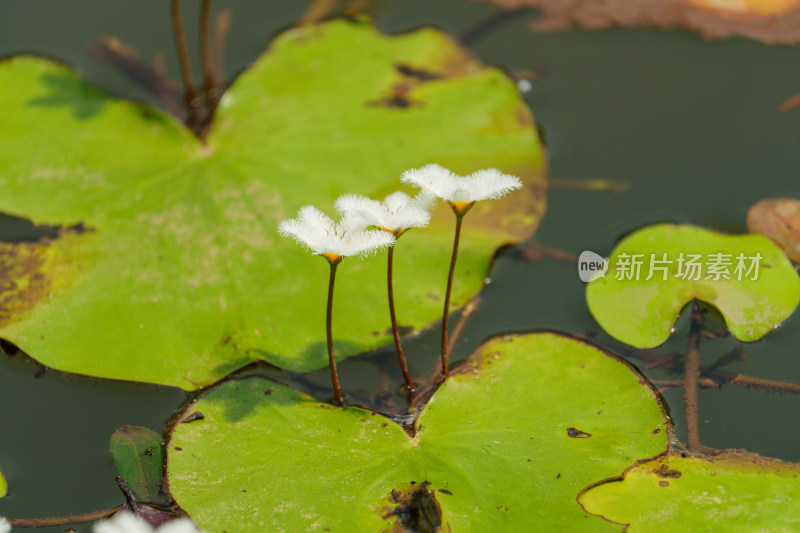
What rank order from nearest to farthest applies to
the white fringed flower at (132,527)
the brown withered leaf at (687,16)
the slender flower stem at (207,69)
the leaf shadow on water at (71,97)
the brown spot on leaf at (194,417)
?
the white fringed flower at (132,527) → the brown spot on leaf at (194,417) → the leaf shadow on water at (71,97) → the slender flower stem at (207,69) → the brown withered leaf at (687,16)

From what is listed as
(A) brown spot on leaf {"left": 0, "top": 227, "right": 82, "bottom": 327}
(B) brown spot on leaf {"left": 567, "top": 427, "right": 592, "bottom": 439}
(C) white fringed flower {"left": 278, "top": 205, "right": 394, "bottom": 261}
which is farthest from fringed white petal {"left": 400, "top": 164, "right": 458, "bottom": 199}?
(A) brown spot on leaf {"left": 0, "top": 227, "right": 82, "bottom": 327}

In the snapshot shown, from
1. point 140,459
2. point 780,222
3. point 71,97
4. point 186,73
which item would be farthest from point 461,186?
point 71,97

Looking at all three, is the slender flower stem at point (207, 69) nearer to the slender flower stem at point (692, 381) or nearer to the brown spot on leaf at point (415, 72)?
the brown spot on leaf at point (415, 72)

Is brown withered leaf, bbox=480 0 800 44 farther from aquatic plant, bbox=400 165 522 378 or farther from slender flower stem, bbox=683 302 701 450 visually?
aquatic plant, bbox=400 165 522 378

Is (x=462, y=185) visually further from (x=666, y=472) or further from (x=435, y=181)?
(x=666, y=472)

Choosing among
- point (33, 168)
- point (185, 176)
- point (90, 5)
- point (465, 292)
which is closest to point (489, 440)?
point (465, 292)

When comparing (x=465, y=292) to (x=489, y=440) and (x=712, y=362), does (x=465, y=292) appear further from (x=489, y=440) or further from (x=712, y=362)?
(x=712, y=362)

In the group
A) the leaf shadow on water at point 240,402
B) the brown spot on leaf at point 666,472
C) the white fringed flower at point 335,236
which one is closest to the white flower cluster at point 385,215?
the white fringed flower at point 335,236
